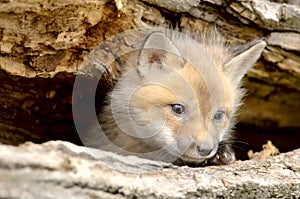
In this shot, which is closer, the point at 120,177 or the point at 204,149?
the point at 120,177

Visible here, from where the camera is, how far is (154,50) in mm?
2932

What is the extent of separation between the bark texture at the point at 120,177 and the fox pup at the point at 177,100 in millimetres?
422

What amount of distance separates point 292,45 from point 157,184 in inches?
74.2

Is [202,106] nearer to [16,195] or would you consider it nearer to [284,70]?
[284,70]

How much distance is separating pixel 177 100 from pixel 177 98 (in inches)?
0.5

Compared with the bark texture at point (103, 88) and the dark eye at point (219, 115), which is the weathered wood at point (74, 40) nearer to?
the bark texture at point (103, 88)

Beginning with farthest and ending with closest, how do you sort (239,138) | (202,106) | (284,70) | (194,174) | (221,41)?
(239,138)
(284,70)
(221,41)
(202,106)
(194,174)

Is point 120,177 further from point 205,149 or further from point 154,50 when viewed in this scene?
point 154,50

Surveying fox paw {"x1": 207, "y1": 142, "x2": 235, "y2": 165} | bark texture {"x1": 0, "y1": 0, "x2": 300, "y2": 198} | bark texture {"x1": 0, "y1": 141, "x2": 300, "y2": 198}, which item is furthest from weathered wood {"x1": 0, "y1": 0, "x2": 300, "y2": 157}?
bark texture {"x1": 0, "y1": 141, "x2": 300, "y2": 198}

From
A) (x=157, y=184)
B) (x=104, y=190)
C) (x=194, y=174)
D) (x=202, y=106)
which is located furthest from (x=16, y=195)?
(x=202, y=106)

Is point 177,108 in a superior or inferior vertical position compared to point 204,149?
superior

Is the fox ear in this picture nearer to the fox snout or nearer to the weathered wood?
the weathered wood

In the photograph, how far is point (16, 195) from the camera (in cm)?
166

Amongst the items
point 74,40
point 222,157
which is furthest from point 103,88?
point 222,157
